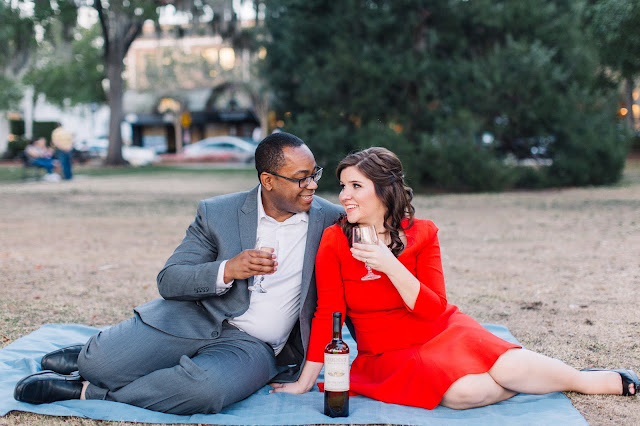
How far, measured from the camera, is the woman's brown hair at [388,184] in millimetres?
3465

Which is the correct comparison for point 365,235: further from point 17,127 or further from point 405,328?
point 17,127

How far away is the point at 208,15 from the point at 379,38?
10.3 meters

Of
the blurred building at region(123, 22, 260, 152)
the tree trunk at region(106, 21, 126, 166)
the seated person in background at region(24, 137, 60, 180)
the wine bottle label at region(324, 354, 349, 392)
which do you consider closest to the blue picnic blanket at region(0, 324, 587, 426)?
the wine bottle label at region(324, 354, 349, 392)

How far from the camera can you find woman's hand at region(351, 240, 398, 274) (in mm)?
3160

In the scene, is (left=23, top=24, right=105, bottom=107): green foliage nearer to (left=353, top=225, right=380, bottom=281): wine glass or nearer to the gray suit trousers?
the gray suit trousers

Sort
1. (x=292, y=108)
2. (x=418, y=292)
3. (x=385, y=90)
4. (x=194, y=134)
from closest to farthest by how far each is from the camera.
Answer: (x=418, y=292) < (x=385, y=90) < (x=292, y=108) < (x=194, y=134)

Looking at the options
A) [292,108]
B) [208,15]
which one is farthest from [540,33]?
[208,15]

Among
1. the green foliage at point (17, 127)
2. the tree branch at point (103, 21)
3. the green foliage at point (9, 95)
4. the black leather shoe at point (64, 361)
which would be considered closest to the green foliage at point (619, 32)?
the black leather shoe at point (64, 361)

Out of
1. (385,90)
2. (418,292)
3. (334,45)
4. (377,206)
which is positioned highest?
(334,45)

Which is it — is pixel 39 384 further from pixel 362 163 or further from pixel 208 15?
pixel 208 15

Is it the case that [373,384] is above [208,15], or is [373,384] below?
below

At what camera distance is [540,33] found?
55.1ft

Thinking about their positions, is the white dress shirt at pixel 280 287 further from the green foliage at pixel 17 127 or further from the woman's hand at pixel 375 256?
the green foliage at pixel 17 127

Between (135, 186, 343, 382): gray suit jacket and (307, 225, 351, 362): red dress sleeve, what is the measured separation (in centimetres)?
9
